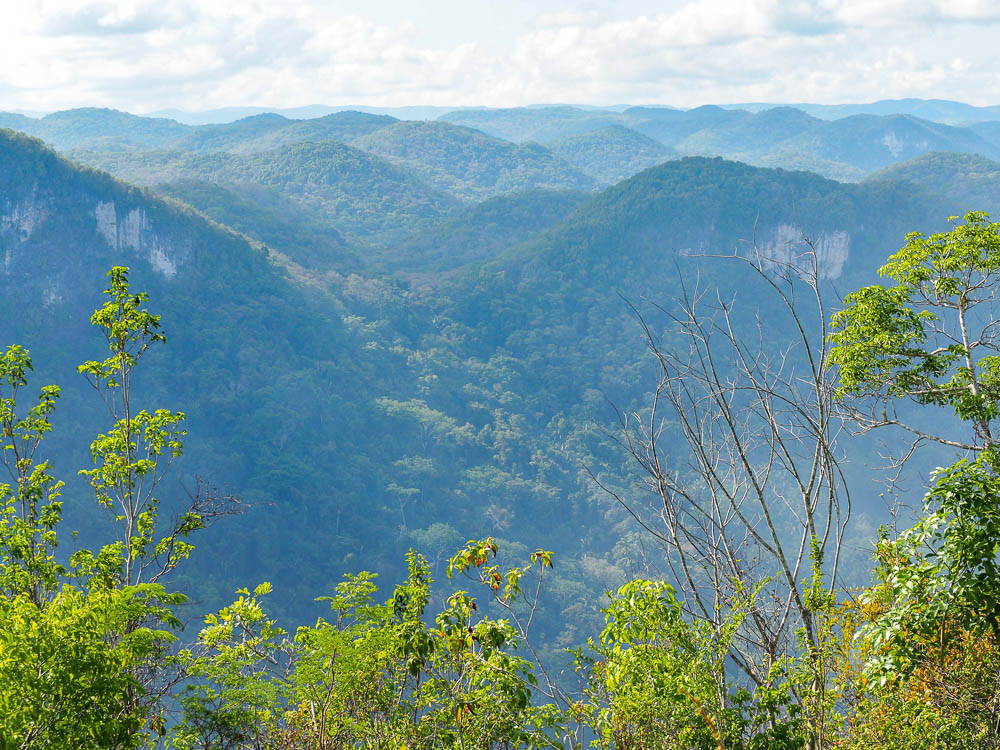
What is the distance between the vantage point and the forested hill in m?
73.6

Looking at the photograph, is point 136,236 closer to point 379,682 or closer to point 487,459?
point 487,459

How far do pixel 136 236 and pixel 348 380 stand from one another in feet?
96.3

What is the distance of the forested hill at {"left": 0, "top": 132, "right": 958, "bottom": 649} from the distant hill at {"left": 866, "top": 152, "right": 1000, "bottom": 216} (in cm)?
1467

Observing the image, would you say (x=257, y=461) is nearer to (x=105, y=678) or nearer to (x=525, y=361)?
(x=525, y=361)

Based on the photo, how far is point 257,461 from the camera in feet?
262

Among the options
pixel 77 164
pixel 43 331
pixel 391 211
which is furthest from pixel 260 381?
pixel 391 211

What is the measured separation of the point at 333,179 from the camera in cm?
17275

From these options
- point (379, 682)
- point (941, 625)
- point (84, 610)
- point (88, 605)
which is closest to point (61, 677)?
point (84, 610)

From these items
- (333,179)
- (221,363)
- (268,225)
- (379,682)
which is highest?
(333,179)

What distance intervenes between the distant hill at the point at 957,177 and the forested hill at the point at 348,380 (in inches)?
577

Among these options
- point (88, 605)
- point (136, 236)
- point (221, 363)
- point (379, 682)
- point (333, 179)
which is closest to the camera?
point (88, 605)

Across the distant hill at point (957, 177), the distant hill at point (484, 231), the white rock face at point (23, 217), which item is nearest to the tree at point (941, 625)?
the white rock face at point (23, 217)

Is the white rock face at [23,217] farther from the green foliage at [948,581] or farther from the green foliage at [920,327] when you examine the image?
the green foliage at [948,581]

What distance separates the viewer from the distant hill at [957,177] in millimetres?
137125
